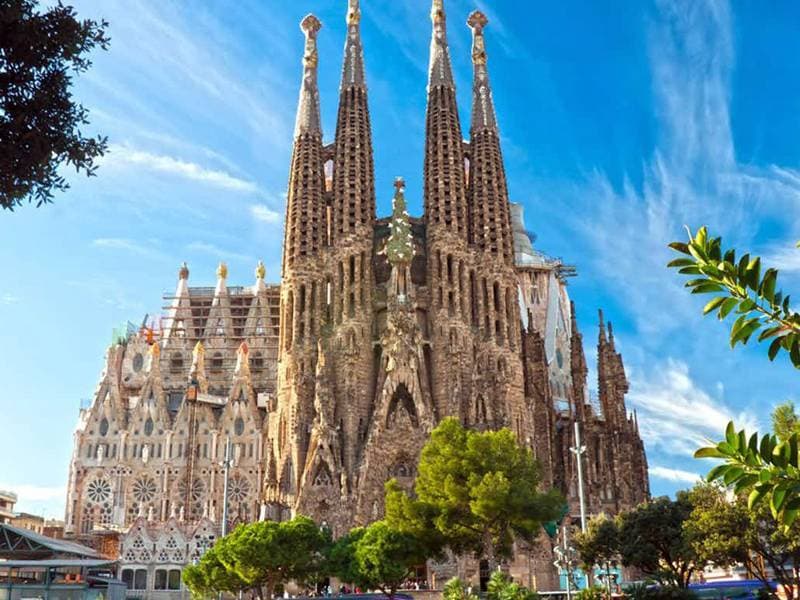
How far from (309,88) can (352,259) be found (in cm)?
1364

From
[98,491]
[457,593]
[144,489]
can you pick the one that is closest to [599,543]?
[457,593]

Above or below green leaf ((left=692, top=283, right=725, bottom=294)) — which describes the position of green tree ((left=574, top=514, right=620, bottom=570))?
below

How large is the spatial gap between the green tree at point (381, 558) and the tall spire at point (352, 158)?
78.7ft

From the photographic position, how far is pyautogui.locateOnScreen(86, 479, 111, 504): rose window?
185 ft

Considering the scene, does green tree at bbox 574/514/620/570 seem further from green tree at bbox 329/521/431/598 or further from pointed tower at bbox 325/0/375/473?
pointed tower at bbox 325/0/375/473

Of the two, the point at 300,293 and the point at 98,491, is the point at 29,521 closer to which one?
the point at 98,491

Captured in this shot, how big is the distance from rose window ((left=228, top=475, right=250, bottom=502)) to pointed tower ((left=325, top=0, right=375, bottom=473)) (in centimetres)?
1172

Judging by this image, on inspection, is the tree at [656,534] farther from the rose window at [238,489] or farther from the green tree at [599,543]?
the rose window at [238,489]

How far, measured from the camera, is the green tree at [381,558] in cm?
3166

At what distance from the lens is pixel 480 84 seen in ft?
195

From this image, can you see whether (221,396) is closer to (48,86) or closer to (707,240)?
(48,86)

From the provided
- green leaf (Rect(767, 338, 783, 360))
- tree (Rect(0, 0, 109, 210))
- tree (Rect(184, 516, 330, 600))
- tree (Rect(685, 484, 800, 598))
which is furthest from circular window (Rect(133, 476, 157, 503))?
green leaf (Rect(767, 338, 783, 360))

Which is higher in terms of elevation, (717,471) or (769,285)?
(769,285)

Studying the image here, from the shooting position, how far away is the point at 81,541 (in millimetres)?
55219
